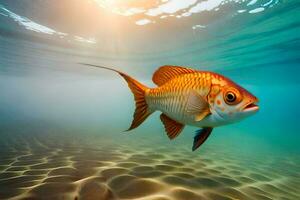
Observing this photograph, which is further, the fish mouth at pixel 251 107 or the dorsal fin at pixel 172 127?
the dorsal fin at pixel 172 127

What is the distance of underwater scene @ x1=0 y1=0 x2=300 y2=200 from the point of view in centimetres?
367

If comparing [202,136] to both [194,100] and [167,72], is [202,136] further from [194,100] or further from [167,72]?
[167,72]

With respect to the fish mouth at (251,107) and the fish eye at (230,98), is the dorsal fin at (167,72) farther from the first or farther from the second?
the fish mouth at (251,107)

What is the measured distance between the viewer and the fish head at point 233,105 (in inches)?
100

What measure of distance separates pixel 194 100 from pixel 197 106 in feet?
0.25

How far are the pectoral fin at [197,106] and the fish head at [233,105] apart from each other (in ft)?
0.29

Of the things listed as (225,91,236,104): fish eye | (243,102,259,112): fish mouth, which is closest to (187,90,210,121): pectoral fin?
(225,91,236,104): fish eye

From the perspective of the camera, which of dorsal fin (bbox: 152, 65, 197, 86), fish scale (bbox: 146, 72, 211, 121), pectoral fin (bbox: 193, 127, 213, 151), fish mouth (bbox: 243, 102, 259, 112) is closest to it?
fish mouth (bbox: 243, 102, 259, 112)

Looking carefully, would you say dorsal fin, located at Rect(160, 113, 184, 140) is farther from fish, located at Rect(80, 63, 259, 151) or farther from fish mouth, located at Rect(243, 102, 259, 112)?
fish mouth, located at Rect(243, 102, 259, 112)

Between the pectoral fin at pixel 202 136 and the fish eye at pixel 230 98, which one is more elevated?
the fish eye at pixel 230 98

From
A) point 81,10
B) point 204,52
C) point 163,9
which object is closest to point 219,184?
point 163,9

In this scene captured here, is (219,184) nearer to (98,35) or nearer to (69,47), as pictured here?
(98,35)

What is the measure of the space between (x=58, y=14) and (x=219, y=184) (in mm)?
16808

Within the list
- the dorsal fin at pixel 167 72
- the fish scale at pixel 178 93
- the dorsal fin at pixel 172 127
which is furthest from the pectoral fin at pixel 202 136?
the dorsal fin at pixel 167 72
